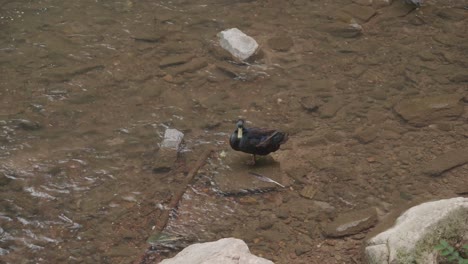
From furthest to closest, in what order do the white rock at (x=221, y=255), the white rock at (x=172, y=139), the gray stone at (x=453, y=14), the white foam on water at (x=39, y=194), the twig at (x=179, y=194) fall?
the gray stone at (x=453, y=14) < the white rock at (x=172, y=139) < the white foam on water at (x=39, y=194) < the twig at (x=179, y=194) < the white rock at (x=221, y=255)

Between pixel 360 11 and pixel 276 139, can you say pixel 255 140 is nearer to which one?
pixel 276 139

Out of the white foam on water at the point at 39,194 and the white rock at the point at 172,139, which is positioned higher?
the white rock at the point at 172,139

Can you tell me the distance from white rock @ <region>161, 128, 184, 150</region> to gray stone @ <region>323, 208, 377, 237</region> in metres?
1.99

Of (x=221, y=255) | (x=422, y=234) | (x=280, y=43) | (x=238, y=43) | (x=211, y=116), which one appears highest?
(x=221, y=255)

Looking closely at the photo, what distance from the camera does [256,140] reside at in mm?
6332

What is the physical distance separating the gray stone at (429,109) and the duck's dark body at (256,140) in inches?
73.4

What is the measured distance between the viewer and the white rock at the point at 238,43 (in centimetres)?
847

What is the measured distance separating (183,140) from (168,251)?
1721 millimetres

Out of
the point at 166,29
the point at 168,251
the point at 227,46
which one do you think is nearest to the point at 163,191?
the point at 168,251

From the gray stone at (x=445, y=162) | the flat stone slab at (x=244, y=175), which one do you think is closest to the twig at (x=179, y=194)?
the flat stone slab at (x=244, y=175)

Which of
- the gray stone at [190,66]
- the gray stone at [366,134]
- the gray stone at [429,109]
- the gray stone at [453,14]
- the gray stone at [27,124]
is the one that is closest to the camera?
the gray stone at [366,134]

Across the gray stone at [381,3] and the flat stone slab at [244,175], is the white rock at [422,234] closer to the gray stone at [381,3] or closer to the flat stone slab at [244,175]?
the flat stone slab at [244,175]

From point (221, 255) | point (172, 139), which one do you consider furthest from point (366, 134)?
point (221, 255)

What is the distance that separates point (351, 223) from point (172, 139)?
88.6 inches
